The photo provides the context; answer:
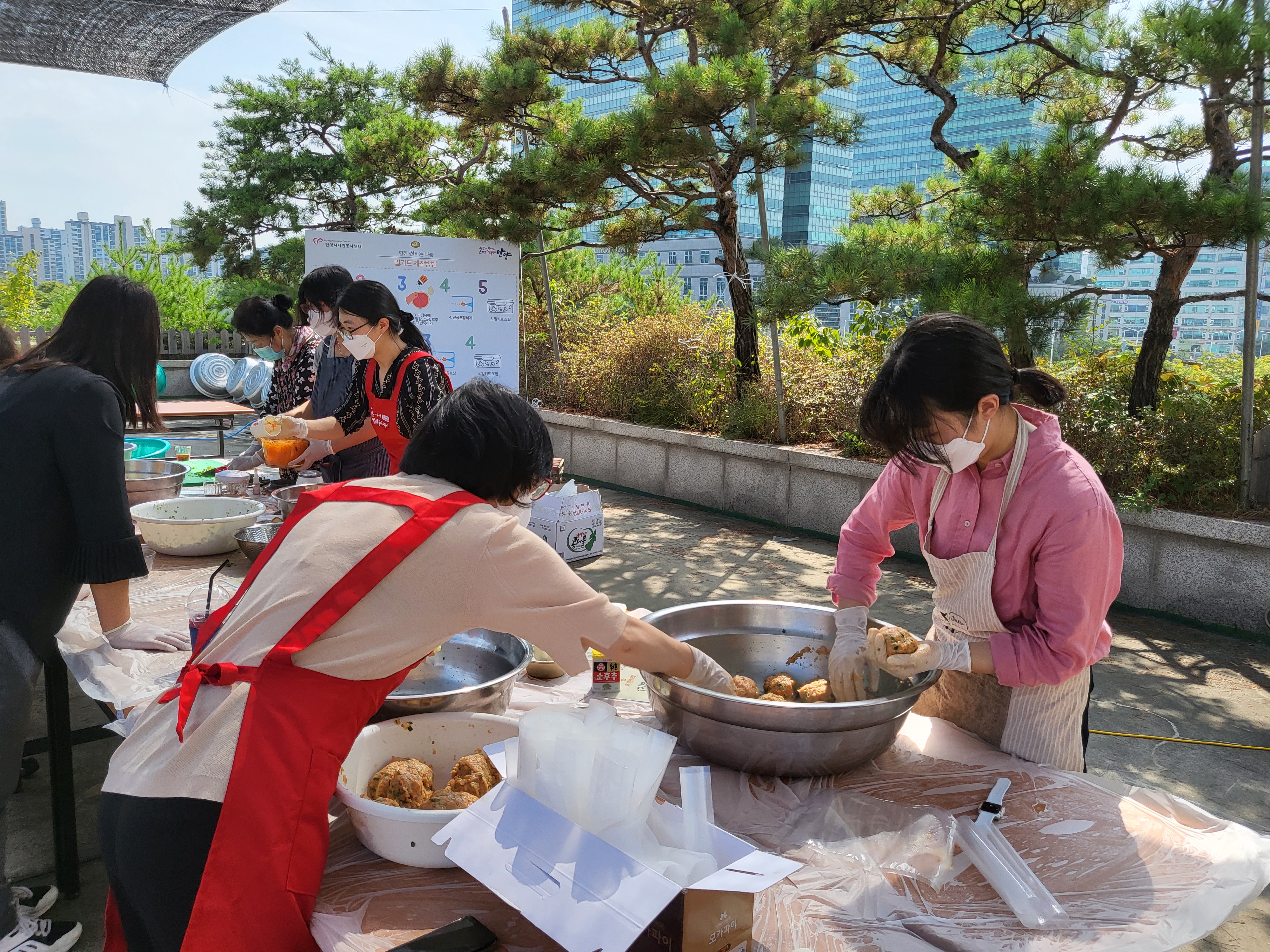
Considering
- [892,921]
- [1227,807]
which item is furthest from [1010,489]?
[1227,807]

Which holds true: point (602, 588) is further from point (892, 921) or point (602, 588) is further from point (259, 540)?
point (892, 921)

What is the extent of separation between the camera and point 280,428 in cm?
303

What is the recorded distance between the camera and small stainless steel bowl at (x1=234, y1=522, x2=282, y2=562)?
2.58m

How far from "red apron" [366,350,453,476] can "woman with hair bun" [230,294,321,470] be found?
793 millimetres

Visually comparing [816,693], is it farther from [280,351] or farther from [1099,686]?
[280,351]

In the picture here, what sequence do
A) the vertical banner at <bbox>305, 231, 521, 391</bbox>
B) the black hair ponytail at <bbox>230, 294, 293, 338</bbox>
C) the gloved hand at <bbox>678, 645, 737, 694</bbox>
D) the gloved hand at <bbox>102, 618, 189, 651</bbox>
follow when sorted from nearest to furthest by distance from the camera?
the gloved hand at <bbox>678, 645, 737, 694</bbox>, the gloved hand at <bbox>102, 618, 189, 651</bbox>, the black hair ponytail at <bbox>230, 294, 293, 338</bbox>, the vertical banner at <bbox>305, 231, 521, 391</bbox>

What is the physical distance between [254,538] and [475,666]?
1.19 meters

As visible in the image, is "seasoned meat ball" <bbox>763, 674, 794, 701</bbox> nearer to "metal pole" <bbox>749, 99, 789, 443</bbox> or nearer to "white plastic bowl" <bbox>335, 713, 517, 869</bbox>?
"white plastic bowl" <bbox>335, 713, 517, 869</bbox>

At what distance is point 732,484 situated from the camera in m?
6.71

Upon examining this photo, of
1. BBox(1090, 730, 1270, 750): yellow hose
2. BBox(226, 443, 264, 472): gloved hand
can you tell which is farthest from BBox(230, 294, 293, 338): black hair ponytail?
BBox(1090, 730, 1270, 750): yellow hose

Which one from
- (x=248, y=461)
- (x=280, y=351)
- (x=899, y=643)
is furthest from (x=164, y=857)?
(x=280, y=351)

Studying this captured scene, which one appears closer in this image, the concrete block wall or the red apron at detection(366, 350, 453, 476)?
the red apron at detection(366, 350, 453, 476)

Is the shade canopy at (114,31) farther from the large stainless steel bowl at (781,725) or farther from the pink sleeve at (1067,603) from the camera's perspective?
the pink sleeve at (1067,603)

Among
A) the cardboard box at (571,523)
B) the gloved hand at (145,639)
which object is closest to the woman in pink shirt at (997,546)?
the gloved hand at (145,639)
